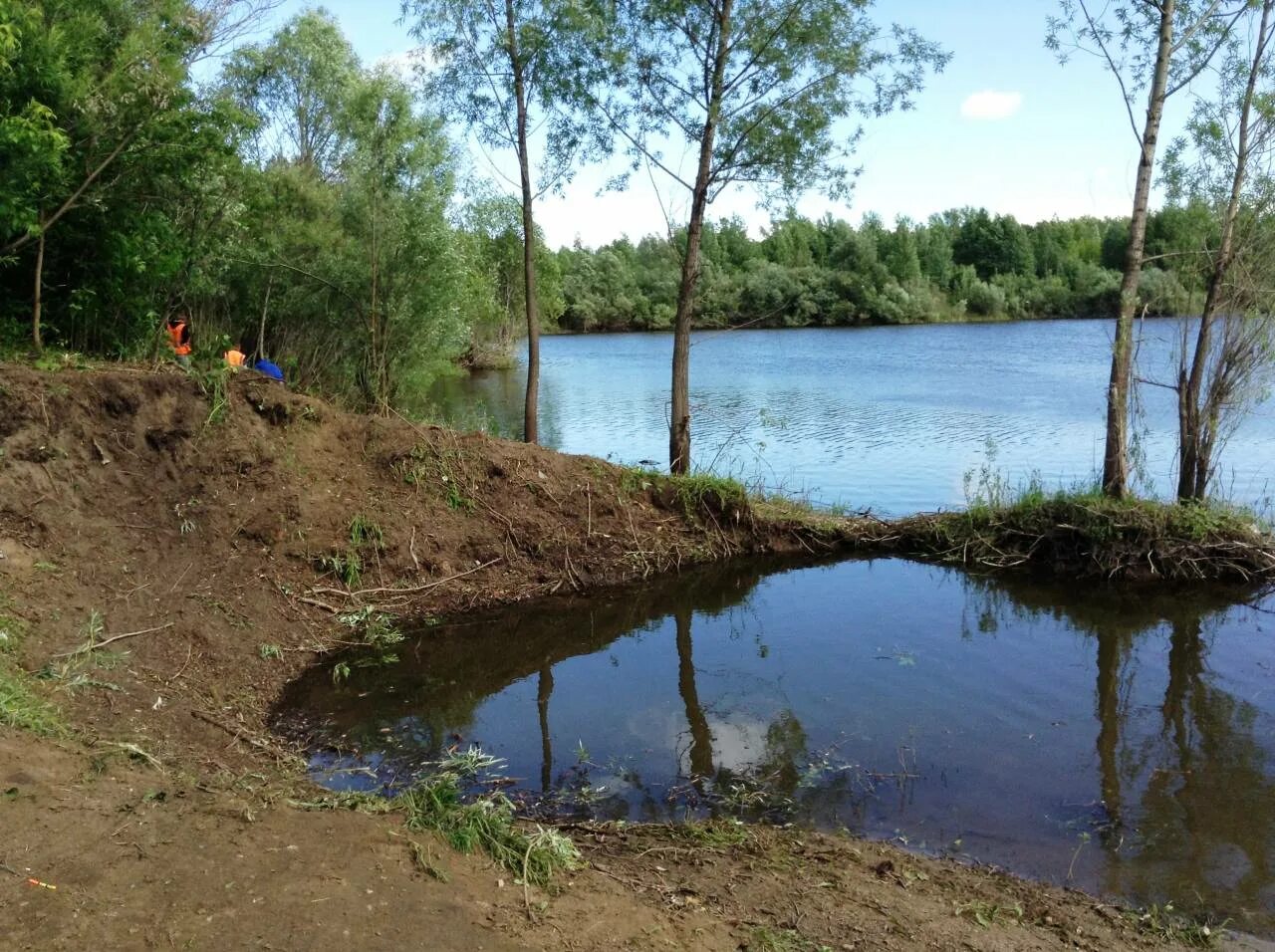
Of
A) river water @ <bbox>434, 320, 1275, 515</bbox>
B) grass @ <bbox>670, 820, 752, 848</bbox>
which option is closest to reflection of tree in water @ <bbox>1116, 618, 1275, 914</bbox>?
grass @ <bbox>670, 820, 752, 848</bbox>

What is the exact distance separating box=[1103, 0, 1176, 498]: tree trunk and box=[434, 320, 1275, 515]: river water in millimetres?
607

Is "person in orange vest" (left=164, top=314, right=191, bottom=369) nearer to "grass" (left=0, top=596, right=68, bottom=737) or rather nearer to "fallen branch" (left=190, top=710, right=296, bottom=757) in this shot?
"grass" (left=0, top=596, right=68, bottom=737)

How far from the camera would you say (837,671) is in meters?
9.18

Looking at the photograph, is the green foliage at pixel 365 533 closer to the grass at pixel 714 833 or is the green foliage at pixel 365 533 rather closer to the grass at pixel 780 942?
the grass at pixel 714 833

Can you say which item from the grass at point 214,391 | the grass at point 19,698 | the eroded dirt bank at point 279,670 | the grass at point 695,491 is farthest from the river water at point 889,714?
the grass at point 214,391

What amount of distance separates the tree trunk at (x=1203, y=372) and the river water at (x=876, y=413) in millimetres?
439

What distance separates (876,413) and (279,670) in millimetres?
20761

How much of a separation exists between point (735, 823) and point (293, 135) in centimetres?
2890

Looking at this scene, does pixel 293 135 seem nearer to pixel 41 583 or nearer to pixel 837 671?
pixel 41 583

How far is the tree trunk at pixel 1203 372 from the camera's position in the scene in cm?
1281

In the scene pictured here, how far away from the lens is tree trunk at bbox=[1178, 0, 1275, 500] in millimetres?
12812

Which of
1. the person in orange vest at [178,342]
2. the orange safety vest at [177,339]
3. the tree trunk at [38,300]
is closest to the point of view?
the tree trunk at [38,300]

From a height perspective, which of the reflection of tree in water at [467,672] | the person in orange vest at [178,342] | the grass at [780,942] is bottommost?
the reflection of tree in water at [467,672]

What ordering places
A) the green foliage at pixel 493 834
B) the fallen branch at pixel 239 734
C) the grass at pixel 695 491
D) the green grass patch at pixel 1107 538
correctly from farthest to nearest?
the grass at pixel 695 491 → the green grass patch at pixel 1107 538 → the fallen branch at pixel 239 734 → the green foliage at pixel 493 834
